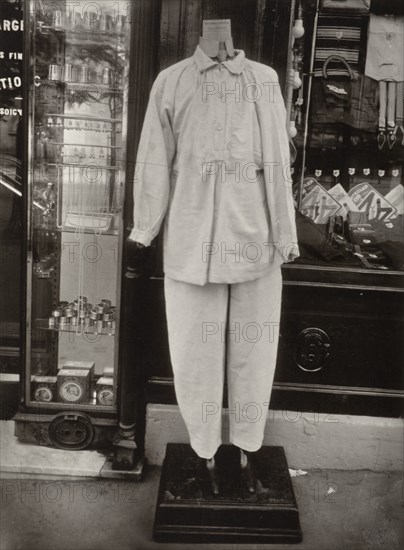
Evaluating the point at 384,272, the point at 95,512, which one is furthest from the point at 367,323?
the point at 95,512

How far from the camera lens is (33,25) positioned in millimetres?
2852

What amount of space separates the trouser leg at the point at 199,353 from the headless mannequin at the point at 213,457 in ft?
0.32

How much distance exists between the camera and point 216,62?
256 centimetres

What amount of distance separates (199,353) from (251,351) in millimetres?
227

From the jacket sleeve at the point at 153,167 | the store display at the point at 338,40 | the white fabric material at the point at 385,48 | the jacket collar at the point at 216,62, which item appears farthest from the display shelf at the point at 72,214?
the white fabric material at the point at 385,48

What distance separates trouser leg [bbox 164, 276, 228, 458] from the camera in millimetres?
2697

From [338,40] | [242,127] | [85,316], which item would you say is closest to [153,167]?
[242,127]

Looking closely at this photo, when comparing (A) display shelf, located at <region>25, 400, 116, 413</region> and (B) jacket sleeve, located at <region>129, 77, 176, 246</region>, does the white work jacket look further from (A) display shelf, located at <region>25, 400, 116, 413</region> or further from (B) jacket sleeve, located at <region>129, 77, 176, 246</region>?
(A) display shelf, located at <region>25, 400, 116, 413</region>

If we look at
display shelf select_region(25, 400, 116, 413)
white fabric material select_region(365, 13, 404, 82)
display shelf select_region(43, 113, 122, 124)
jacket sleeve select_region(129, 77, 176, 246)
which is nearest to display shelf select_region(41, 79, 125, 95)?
display shelf select_region(43, 113, 122, 124)

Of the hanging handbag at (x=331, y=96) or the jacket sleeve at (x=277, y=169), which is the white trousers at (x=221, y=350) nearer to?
the jacket sleeve at (x=277, y=169)

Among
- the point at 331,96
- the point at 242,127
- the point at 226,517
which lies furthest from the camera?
the point at 331,96

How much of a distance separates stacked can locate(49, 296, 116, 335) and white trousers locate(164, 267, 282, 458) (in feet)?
1.63

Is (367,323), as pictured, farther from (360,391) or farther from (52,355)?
(52,355)

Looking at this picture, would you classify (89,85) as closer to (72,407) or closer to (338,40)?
(338,40)
